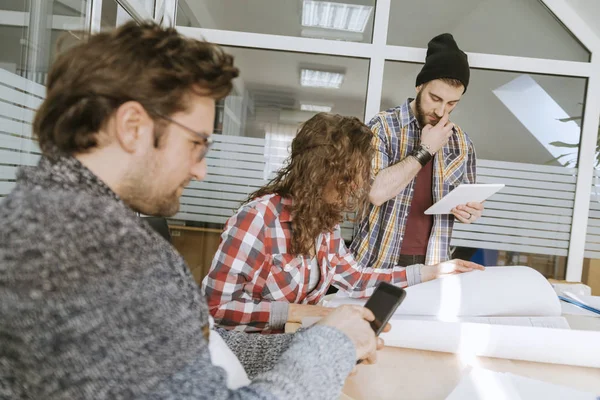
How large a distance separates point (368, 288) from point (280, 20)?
7.49ft

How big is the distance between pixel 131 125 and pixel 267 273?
2.88 ft

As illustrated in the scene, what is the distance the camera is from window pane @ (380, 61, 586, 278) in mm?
3332

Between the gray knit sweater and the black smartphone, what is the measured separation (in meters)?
0.32

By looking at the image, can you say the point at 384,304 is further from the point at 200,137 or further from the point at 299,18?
the point at 299,18

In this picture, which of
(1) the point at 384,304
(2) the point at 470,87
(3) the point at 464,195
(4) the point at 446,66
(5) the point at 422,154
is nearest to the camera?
(1) the point at 384,304

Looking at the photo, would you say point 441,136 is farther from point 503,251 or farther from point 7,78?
point 7,78

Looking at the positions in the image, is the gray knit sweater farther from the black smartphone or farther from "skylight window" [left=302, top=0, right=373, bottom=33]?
"skylight window" [left=302, top=0, right=373, bottom=33]

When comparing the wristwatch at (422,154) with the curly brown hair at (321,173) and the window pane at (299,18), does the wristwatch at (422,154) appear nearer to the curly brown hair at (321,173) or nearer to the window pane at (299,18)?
the curly brown hair at (321,173)

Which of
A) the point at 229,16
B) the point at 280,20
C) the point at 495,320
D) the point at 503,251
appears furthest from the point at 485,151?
the point at 495,320

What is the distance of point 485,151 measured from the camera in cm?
334

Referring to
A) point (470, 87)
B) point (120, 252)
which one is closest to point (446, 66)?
point (470, 87)

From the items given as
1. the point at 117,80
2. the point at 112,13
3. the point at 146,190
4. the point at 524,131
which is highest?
the point at 112,13

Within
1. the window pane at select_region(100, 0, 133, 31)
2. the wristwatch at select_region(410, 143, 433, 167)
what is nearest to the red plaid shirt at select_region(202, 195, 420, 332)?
the wristwatch at select_region(410, 143, 433, 167)

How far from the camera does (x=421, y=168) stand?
2.34 metres
